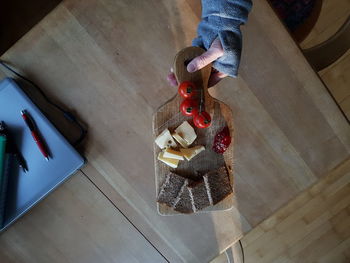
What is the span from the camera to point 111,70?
34.3 inches

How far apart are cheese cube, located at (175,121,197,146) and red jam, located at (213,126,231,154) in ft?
0.20

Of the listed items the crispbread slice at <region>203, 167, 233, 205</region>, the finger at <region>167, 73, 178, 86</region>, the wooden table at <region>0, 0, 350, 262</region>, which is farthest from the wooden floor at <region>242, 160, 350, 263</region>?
the finger at <region>167, 73, 178, 86</region>

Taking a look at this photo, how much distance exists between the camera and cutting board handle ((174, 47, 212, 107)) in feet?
2.64

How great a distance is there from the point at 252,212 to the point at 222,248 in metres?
0.12

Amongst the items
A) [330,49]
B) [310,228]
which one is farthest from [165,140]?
[310,228]

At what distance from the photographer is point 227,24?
30.0 inches

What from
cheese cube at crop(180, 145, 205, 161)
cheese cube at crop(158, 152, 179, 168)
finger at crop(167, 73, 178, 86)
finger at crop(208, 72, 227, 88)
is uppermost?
finger at crop(167, 73, 178, 86)

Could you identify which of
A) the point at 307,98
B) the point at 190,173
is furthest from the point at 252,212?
the point at 307,98

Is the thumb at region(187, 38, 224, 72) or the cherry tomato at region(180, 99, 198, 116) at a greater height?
the thumb at region(187, 38, 224, 72)

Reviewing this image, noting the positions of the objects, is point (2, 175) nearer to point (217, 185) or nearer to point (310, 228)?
point (217, 185)

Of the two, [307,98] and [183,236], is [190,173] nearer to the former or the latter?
[183,236]

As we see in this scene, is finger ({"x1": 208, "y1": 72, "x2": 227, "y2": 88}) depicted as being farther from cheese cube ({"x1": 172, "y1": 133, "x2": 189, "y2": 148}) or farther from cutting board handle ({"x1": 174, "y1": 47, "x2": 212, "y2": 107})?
cheese cube ({"x1": 172, "y1": 133, "x2": 189, "y2": 148})

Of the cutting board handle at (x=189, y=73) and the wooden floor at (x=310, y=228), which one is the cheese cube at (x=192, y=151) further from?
the wooden floor at (x=310, y=228)

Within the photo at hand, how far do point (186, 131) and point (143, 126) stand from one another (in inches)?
4.7
